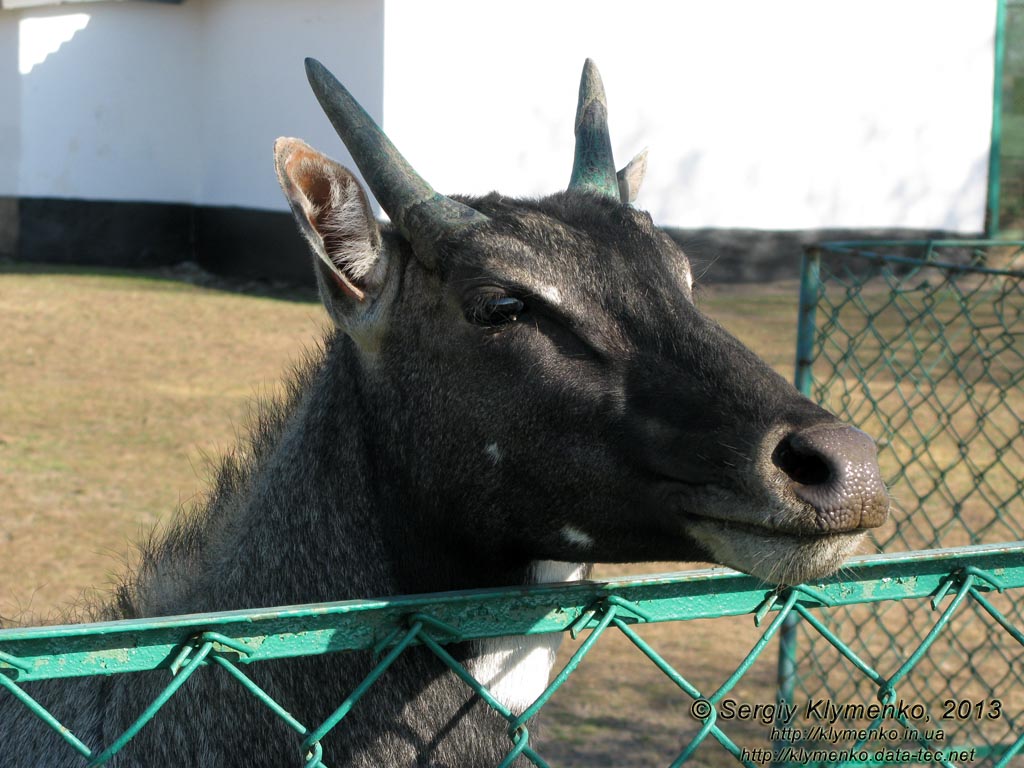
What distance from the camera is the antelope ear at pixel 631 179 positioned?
145 inches

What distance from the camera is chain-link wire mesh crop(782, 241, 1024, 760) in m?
4.92

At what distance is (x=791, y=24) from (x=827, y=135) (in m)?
1.60

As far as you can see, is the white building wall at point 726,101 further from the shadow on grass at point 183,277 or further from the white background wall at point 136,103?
the white background wall at point 136,103

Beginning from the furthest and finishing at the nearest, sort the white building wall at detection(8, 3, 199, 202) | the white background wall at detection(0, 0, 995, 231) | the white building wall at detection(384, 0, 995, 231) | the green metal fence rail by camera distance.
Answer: the white building wall at detection(8, 3, 199, 202) < the white background wall at detection(0, 0, 995, 231) < the white building wall at detection(384, 0, 995, 231) < the green metal fence rail

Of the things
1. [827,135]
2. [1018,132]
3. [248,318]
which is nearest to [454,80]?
[248,318]

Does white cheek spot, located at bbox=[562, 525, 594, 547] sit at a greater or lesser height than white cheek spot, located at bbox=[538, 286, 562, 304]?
lesser

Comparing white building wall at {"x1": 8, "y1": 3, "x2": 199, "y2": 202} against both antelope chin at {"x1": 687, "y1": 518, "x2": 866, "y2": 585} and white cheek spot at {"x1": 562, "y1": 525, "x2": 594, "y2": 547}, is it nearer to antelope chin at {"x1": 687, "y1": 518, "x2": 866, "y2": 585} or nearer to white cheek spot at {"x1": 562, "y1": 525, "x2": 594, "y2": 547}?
white cheek spot at {"x1": 562, "y1": 525, "x2": 594, "y2": 547}

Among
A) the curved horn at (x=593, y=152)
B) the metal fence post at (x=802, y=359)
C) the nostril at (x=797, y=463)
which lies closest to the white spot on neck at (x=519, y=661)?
the nostril at (x=797, y=463)

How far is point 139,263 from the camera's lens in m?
17.4

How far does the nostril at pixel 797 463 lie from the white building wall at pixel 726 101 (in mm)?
12875

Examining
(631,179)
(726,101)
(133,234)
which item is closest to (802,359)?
(631,179)

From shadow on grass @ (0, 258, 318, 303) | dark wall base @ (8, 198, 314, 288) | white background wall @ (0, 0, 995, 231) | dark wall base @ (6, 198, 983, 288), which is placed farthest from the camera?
dark wall base @ (8, 198, 314, 288)

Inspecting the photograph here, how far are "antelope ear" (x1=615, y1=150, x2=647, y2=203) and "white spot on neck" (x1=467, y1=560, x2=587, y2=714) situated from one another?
4.07ft

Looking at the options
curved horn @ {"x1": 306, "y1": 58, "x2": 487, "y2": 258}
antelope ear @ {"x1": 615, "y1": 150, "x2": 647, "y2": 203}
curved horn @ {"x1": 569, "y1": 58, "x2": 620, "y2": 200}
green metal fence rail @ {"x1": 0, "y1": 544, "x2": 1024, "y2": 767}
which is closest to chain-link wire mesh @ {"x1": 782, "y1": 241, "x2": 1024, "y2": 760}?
antelope ear @ {"x1": 615, "y1": 150, "x2": 647, "y2": 203}
